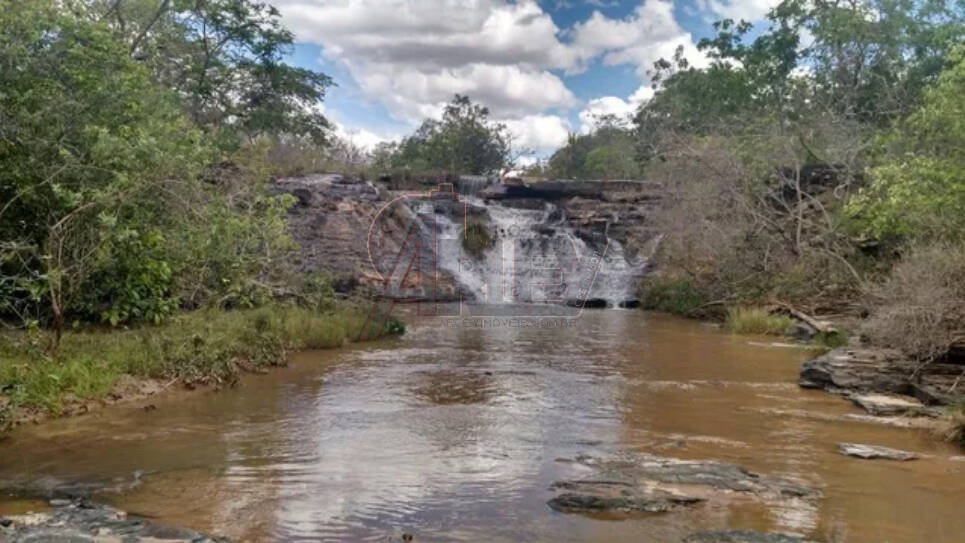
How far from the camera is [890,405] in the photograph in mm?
9562

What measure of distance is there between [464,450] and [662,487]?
2125mm

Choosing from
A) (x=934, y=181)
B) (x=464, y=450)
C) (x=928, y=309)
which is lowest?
(x=464, y=450)

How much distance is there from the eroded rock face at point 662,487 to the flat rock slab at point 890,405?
3576mm

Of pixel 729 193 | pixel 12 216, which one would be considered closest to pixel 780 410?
pixel 12 216

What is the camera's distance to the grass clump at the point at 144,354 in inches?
336

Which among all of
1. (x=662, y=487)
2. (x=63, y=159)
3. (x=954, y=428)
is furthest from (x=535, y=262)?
(x=662, y=487)

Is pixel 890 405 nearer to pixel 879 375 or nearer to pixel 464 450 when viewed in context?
pixel 879 375

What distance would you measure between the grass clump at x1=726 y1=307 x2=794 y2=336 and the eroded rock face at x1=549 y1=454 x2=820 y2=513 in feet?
36.5

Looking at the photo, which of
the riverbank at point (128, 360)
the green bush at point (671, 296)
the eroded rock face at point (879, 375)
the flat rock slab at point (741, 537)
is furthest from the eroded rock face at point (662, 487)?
the green bush at point (671, 296)

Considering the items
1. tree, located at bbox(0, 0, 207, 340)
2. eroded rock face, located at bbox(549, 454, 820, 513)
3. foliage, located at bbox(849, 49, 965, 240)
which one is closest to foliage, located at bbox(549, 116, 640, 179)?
foliage, located at bbox(849, 49, 965, 240)

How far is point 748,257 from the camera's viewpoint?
2045cm

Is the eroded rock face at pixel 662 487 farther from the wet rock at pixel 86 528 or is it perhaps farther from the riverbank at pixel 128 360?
the riverbank at pixel 128 360

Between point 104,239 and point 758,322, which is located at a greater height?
point 104,239

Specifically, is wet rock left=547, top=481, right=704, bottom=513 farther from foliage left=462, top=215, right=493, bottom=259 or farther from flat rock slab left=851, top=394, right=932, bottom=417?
foliage left=462, top=215, right=493, bottom=259
